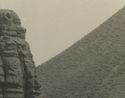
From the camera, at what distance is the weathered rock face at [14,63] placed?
1234 centimetres

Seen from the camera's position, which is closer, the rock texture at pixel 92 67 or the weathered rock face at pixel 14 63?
the weathered rock face at pixel 14 63

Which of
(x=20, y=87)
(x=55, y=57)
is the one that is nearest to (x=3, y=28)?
(x=20, y=87)

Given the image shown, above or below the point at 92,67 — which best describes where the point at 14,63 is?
below

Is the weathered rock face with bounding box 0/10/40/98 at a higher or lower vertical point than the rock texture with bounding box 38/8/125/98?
lower

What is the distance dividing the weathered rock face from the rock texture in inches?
249

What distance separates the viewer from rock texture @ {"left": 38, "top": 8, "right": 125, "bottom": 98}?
20531mm

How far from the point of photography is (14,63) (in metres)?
12.4

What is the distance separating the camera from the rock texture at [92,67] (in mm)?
20531

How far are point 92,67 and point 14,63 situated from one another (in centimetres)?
1073

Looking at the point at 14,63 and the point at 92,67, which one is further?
the point at 92,67

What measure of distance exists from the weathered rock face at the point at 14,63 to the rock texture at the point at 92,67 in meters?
6.32

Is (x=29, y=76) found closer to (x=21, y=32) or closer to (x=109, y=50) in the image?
(x=21, y=32)

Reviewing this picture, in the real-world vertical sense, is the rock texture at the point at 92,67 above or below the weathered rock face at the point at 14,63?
above

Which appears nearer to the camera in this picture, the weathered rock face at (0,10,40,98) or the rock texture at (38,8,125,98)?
the weathered rock face at (0,10,40,98)
